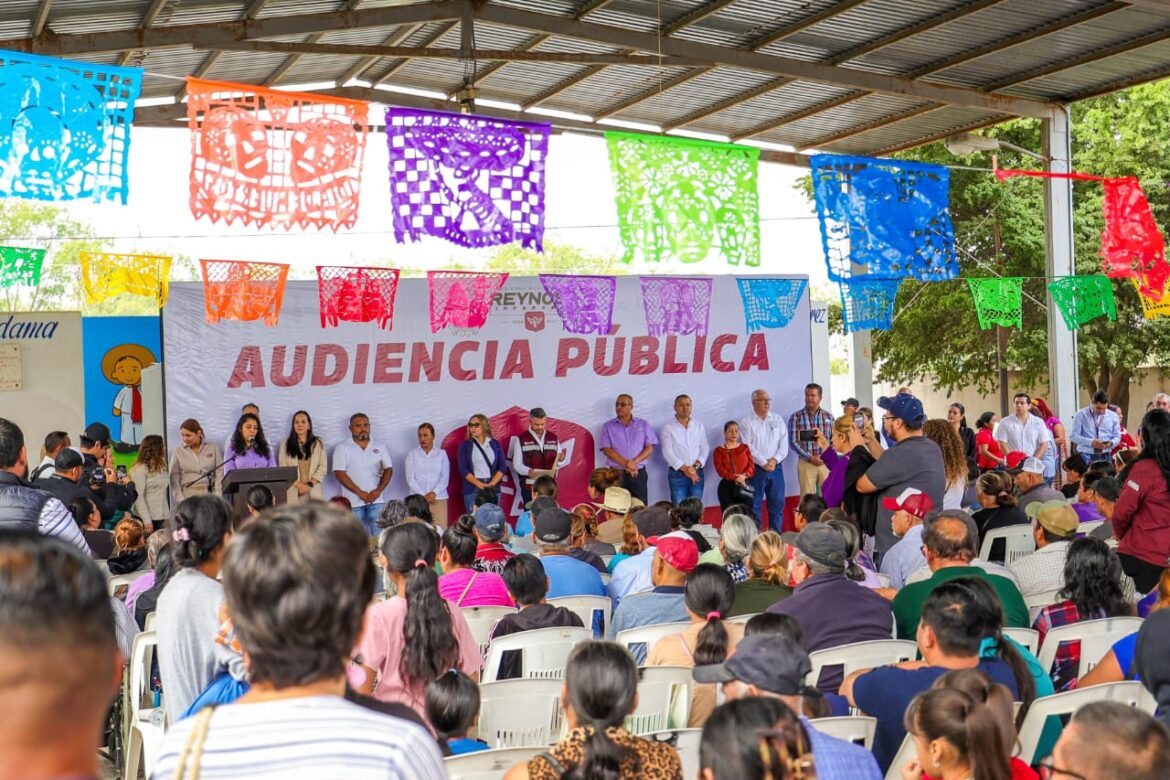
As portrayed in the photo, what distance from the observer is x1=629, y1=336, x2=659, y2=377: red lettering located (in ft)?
46.2

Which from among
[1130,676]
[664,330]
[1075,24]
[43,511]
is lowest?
[1130,676]

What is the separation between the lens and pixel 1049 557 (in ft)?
19.3

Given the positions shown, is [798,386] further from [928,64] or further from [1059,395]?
[928,64]

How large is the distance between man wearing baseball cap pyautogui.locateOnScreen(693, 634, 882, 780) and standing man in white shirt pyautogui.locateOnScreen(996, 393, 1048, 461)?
11.2 m

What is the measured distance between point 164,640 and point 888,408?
4901 mm

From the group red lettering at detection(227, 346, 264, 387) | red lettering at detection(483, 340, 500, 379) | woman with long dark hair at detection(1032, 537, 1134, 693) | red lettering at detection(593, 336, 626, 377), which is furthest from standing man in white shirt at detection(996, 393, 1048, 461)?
woman with long dark hair at detection(1032, 537, 1134, 693)

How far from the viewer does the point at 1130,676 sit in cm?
405

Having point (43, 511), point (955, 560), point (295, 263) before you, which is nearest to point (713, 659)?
point (955, 560)

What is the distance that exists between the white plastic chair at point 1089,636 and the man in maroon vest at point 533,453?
8638 mm

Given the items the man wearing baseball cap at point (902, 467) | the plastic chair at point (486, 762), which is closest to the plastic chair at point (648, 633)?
the plastic chair at point (486, 762)

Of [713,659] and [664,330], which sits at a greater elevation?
[664,330]

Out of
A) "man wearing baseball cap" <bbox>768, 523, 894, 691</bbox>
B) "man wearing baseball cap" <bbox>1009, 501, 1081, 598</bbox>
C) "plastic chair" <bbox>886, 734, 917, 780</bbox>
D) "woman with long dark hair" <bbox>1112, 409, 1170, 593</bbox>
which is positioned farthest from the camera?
"woman with long dark hair" <bbox>1112, 409, 1170, 593</bbox>

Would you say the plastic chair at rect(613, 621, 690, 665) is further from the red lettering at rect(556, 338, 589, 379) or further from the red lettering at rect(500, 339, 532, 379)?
the red lettering at rect(556, 338, 589, 379)

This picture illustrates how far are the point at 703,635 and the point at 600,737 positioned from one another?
149 centimetres
